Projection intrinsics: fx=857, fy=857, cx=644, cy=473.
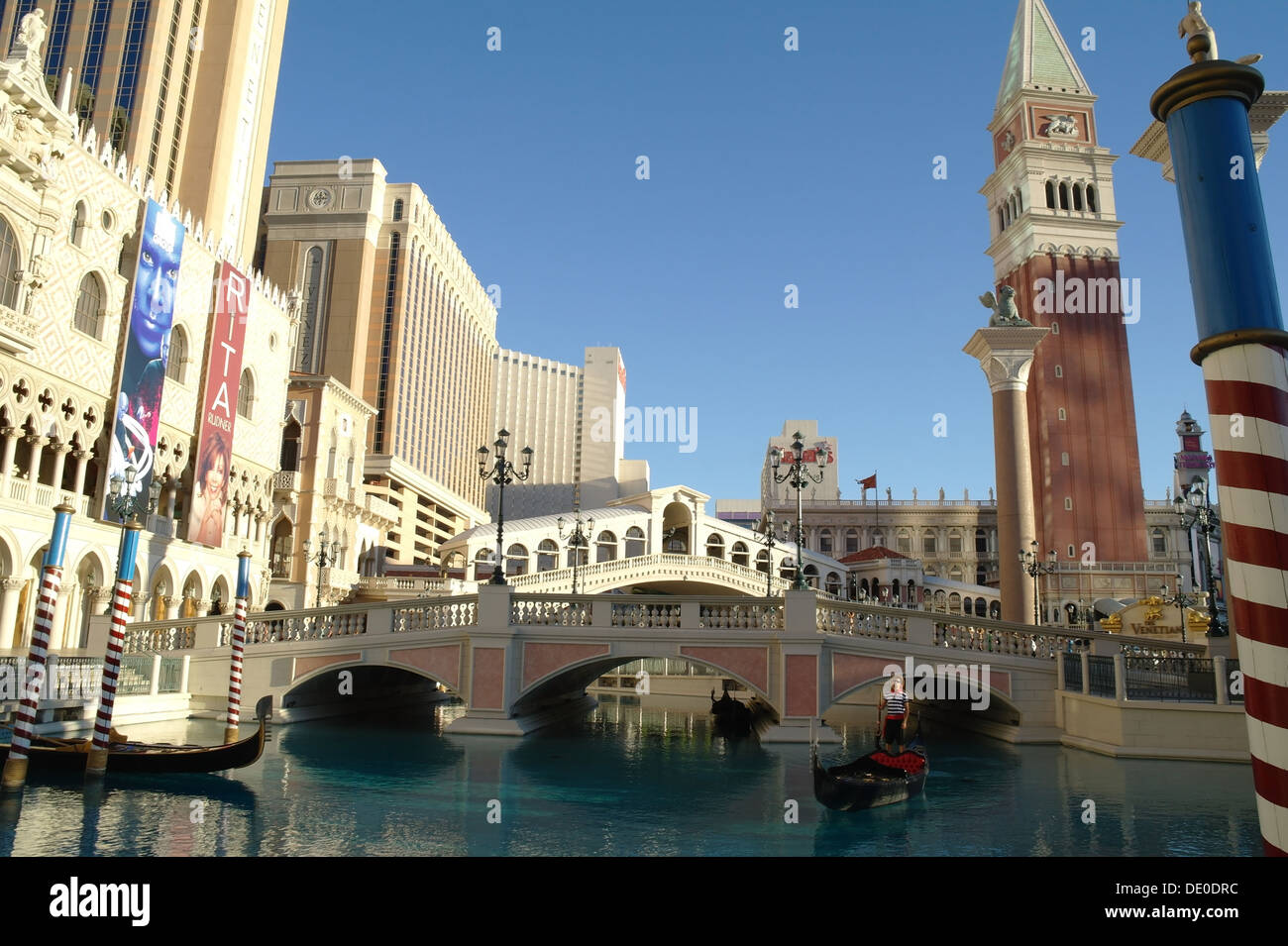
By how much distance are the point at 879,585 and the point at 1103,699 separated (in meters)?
45.0

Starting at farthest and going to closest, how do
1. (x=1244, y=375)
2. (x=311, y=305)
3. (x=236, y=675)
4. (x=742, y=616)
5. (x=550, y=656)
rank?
(x=311, y=305) < (x=742, y=616) < (x=550, y=656) < (x=236, y=675) < (x=1244, y=375)

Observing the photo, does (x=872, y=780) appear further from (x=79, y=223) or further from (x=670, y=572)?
(x=670, y=572)

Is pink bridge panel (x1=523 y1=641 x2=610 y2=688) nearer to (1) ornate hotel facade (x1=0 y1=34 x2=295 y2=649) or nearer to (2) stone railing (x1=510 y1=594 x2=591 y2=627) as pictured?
(2) stone railing (x1=510 y1=594 x2=591 y2=627)

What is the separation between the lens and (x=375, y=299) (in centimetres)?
7956

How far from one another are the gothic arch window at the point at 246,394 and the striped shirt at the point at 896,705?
112 feet

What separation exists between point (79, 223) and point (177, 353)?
700 centimetres

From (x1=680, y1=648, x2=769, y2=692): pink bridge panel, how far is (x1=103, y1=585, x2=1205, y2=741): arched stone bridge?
0.03 meters

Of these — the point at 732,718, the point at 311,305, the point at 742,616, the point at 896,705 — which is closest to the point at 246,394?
the point at 732,718

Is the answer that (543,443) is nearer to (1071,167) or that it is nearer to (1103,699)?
(1071,167)

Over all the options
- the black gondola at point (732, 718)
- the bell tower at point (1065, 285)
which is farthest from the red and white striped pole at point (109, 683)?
the bell tower at point (1065, 285)

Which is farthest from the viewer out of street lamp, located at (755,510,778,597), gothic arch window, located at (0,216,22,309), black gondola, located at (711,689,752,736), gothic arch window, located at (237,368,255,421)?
gothic arch window, located at (237,368,255,421)

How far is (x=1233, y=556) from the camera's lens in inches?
170

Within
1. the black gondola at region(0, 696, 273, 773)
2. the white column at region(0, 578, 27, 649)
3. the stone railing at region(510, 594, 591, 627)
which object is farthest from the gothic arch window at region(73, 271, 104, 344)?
the black gondola at region(0, 696, 273, 773)

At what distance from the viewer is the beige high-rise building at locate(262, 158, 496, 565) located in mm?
76188
